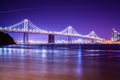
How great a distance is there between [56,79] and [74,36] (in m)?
87.4

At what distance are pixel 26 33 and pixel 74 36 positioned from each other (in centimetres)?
1871

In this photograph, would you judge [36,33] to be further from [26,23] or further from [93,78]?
[93,78]

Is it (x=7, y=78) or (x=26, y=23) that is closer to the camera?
(x=7, y=78)

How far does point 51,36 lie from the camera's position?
319 ft

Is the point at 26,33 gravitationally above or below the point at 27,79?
above

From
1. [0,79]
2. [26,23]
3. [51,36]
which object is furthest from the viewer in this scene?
[26,23]

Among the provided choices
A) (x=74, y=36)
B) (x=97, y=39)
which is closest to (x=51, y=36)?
(x=74, y=36)

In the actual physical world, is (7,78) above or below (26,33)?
below

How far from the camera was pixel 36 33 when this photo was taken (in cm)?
8844

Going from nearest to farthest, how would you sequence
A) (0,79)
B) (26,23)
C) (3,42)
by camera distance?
(0,79), (3,42), (26,23)

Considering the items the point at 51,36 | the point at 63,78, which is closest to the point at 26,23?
the point at 51,36

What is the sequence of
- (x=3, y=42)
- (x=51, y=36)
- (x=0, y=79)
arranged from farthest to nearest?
A: (x=51, y=36) < (x=3, y=42) < (x=0, y=79)

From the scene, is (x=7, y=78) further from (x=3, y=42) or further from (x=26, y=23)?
(x=26, y=23)

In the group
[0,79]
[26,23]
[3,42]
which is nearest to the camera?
[0,79]
